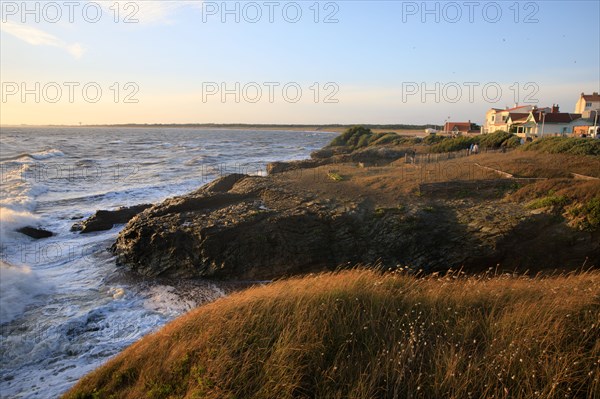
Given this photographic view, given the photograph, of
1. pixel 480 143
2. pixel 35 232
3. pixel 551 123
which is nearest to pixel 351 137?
pixel 551 123

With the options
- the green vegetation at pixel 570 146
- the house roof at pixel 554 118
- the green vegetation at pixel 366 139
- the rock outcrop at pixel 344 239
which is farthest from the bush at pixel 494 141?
the rock outcrop at pixel 344 239

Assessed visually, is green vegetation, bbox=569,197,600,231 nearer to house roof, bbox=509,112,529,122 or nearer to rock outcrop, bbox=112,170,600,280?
rock outcrop, bbox=112,170,600,280

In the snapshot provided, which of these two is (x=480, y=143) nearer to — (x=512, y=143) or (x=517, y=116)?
(x=512, y=143)

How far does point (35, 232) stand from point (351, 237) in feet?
49.2

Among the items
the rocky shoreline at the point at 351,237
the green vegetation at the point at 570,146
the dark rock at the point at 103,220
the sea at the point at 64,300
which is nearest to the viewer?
the sea at the point at 64,300

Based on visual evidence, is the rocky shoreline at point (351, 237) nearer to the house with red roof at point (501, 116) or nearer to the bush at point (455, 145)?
the bush at point (455, 145)

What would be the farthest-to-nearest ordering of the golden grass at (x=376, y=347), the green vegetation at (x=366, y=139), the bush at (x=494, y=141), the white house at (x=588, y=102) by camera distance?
the white house at (x=588, y=102), the green vegetation at (x=366, y=139), the bush at (x=494, y=141), the golden grass at (x=376, y=347)

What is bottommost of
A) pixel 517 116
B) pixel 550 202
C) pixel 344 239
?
pixel 344 239

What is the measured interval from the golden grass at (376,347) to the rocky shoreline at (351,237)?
6293 millimetres

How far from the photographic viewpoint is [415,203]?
51.8 feet

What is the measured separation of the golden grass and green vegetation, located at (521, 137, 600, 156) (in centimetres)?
2168

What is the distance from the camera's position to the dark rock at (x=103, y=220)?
1919 centimetres

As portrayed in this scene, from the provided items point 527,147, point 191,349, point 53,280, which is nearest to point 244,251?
point 53,280

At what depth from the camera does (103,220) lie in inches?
778
